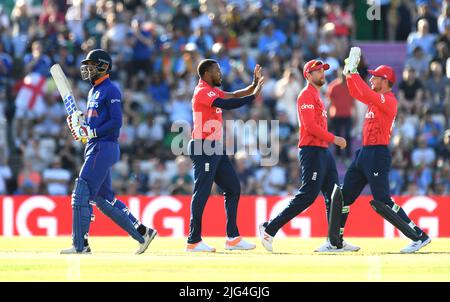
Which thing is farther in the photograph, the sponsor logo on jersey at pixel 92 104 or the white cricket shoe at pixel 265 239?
the white cricket shoe at pixel 265 239

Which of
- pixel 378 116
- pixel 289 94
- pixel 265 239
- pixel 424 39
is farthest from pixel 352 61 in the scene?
pixel 424 39

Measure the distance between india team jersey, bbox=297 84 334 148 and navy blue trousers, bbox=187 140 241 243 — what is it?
103 centimetres

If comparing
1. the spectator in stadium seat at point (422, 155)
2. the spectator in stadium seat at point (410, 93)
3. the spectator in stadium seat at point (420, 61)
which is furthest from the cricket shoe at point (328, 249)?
the spectator in stadium seat at point (420, 61)

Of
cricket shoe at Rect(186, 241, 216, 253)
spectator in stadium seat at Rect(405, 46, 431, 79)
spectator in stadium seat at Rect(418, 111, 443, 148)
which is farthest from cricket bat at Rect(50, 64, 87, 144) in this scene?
spectator in stadium seat at Rect(405, 46, 431, 79)

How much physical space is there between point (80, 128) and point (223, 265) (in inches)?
95.5

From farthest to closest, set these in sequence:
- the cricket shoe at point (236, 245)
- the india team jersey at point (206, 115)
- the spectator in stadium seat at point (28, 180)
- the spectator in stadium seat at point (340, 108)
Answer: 1. the spectator in stadium seat at point (28, 180)
2. the spectator in stadium seat at point (340, 108)
3. the cricket shoe at point (236, 245)
4. the india team jersey at point (206, 115)

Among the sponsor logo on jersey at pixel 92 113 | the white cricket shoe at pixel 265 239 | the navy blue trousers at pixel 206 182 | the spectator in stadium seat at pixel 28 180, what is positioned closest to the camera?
the sponsor logo on jersey at pixel 92 113

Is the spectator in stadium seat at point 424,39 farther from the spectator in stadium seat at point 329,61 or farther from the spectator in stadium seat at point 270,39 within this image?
the spectator in stadium seat at point 270,39

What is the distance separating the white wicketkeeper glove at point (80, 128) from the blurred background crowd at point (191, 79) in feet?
28.2

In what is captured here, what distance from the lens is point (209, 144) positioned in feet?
52.3

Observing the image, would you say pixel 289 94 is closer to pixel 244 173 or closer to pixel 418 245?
pixel 244 173

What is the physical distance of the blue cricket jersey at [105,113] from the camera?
15.1 metres

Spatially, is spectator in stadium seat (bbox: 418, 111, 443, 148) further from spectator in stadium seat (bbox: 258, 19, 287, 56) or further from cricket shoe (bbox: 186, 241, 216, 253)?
cricket shoe (bbox: 186, 241, 216, 253)
